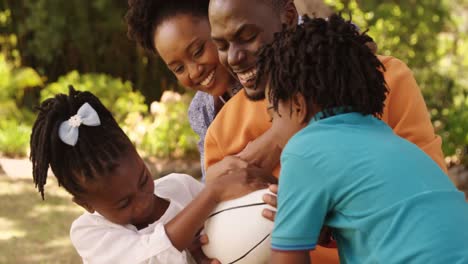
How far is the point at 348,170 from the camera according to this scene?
2.18 meters

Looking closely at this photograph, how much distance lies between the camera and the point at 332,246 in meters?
2.77

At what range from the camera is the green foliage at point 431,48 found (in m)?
7.05

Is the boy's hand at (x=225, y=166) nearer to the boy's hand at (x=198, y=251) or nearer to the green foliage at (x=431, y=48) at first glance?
the boy's hand at (x=198, y=251)

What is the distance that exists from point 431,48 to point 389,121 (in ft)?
19.4

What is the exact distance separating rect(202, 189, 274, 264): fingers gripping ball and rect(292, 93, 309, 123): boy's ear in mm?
341

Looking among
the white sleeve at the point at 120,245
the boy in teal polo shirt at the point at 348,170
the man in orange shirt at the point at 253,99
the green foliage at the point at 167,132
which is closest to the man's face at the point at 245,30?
the man in orange shirt at the point at 253,99

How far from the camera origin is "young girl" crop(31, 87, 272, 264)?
2.87m

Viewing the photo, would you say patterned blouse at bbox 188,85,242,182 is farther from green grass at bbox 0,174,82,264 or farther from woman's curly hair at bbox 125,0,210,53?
green grass at bbox 0,174,82,264

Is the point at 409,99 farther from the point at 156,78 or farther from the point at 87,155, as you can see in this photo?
the point at 156,78

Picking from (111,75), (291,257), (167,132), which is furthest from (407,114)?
(111,75)

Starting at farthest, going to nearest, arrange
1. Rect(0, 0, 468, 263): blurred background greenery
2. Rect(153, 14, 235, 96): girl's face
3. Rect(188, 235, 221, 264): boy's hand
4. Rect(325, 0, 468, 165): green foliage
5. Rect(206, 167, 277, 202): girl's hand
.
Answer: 1. Rect(325, 0, 468, 165): green foliage
2. Rect(0, 0, 468, 263): blurred background greenery
3. Rect(153, 14, 235, 96): girl's face
4. Rect(188, 235, 221, 264): boy's hand
5. Rect(206, 167, 277, 202): girl's hand

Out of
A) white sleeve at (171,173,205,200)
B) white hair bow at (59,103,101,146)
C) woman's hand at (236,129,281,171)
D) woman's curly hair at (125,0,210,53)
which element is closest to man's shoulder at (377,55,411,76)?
woman's hand at (236,129,281,171)

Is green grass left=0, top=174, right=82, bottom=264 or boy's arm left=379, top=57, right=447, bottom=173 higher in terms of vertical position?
boy's arm left=379, top=57, right=447, bottom=173

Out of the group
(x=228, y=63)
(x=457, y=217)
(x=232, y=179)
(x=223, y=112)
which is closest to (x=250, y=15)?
(x=228, y=63)
